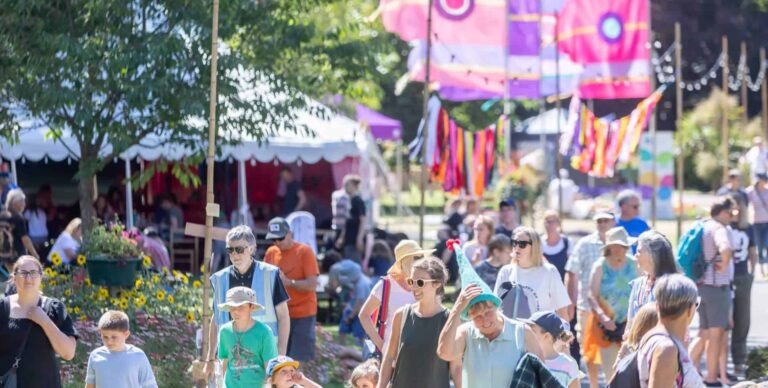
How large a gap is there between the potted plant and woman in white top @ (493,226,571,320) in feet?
12.3

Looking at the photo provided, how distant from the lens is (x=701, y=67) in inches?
1918

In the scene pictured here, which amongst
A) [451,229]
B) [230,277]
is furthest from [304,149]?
[230,277]

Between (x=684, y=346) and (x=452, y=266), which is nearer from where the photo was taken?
(x=684, y=346)

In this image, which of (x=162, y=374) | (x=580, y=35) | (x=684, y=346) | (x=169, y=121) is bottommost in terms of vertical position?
(x=162, y=374)

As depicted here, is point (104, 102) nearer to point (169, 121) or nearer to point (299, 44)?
point (169, 121)

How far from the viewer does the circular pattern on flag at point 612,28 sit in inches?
858

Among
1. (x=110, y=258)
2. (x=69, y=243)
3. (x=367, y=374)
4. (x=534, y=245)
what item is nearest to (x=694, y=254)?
(x=534, y=245)

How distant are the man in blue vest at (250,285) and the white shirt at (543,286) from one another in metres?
1.46

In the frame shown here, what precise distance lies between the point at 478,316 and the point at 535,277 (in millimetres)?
2696

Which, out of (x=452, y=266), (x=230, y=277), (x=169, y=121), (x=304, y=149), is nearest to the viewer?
(x=230, y=277)

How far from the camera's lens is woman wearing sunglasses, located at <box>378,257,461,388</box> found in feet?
24.0

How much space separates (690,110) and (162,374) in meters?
40.7

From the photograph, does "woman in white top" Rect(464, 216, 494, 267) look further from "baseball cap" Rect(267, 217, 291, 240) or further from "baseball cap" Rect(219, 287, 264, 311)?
"baseball cap" Rect(219, 287, 264, 311)

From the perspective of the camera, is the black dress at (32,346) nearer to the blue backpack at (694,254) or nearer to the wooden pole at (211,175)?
the wooden pole at (211,175)
